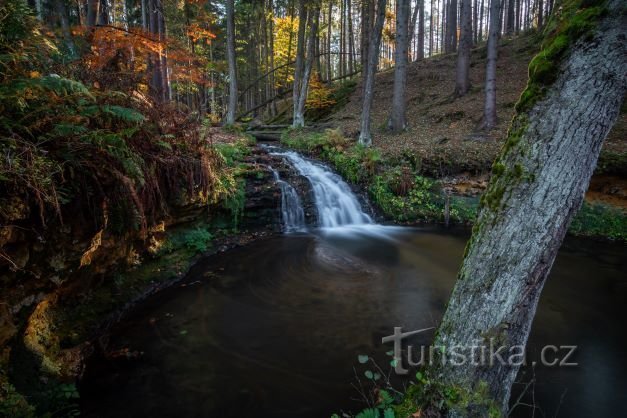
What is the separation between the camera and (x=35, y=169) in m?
3.32

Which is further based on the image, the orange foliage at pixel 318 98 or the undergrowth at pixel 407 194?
the orange foliage at pixel 318 98

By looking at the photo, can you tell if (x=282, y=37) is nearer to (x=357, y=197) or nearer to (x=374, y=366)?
(x=357, y=197)

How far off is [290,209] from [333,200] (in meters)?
1.67

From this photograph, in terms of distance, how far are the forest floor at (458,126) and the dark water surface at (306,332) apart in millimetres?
3372

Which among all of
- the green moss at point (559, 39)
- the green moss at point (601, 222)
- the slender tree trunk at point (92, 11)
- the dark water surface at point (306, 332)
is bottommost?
the dark water surface at point (306, 332)

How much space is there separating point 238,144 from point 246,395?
10.2 m

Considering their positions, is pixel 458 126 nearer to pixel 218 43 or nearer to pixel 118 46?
pixel 118 46

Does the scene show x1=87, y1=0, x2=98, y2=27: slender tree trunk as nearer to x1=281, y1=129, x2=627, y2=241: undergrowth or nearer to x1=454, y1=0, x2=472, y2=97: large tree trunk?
x1=281, y1=129, x2=627, y2=241: undergrowth

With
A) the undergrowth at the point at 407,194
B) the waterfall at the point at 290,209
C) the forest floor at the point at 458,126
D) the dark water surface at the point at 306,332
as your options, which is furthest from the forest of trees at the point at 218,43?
the dark water surface at the point at 306,332

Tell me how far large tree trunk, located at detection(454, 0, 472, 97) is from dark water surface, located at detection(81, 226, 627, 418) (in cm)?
1138

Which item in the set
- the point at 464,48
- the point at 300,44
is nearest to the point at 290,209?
the point at 300,44

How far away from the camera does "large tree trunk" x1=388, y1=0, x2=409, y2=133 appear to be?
551 inches

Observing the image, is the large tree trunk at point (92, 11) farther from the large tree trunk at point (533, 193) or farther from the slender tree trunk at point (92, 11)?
the large tree trunk at point (533, 193)

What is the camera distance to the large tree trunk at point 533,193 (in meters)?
2.07
